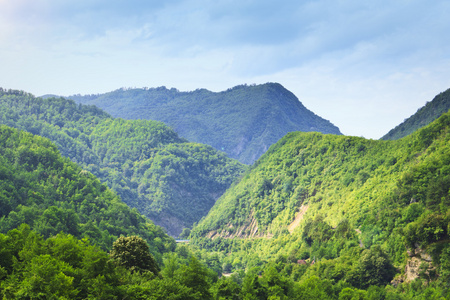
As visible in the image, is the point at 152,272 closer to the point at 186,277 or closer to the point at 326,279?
the point at 186,277

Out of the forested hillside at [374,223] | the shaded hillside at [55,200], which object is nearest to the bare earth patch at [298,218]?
the forested hillside at [374,223]

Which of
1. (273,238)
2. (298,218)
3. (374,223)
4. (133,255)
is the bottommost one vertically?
(273,238)

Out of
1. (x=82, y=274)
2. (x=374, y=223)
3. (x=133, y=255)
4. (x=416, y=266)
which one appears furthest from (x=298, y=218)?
(x=82, y=274)

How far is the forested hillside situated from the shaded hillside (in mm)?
34428

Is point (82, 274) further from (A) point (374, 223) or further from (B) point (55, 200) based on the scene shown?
(B) point (55, 200)

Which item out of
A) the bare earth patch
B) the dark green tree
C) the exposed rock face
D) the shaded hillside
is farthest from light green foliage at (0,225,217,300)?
the bare earth patch

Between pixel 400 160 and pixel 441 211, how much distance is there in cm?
4151

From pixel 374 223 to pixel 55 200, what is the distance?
79.9 m

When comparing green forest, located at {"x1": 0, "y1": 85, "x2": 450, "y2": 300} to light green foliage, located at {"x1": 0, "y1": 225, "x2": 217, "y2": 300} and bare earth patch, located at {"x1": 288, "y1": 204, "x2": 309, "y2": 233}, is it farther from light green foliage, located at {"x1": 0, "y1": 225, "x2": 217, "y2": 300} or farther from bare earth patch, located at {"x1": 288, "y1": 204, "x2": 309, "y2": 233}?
bare earth patch, located at {"x1": 288, "y1": 204, "x2": 309, "y2": 233}

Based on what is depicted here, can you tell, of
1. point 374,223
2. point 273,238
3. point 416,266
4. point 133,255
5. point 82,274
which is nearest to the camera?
point 82,274

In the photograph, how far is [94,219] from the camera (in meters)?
163

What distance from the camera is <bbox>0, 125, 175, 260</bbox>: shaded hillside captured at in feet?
455

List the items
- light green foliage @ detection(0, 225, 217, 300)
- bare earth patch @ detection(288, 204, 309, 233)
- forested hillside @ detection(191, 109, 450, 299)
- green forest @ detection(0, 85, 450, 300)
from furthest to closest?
bare earth patch @ detection(288, 204, 309, 233), forested hillside @ detection(191, 109, 450, 299), green forest @ detection(0, 85, 450, 300), light green foliage @ detection(0, 225, 217, 300)

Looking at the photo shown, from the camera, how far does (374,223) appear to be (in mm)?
134875
